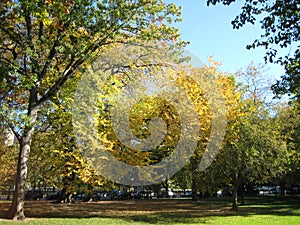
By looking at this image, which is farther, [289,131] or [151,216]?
[289,131]

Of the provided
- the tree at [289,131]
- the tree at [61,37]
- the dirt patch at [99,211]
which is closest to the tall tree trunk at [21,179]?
the tree at [61,37]

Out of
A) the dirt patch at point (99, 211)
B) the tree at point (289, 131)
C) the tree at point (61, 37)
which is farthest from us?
the tree at point (289, 131)

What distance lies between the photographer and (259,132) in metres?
17.9

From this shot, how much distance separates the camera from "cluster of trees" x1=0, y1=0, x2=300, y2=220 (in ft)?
46.3

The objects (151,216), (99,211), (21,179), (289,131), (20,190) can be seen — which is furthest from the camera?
(289,131)

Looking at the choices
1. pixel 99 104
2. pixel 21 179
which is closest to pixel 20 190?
pixel 21 179

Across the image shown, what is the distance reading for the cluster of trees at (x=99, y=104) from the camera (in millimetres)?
14102

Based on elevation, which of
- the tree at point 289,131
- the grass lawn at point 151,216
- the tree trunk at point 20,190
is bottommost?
the grass lawn at point 151,216

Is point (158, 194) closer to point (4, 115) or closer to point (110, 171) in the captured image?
point (110, 171)

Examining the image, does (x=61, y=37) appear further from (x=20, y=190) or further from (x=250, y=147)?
(x=250, y=147)

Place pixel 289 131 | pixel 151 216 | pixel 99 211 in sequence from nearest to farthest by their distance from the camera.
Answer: pixel 151 216 < pixel 99 211 < pixel 289 131

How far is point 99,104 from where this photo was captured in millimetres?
17406

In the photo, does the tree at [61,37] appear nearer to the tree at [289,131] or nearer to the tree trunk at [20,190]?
the tree trunk at [20,190]

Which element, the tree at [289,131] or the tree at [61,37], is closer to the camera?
the tree at [61,37]
